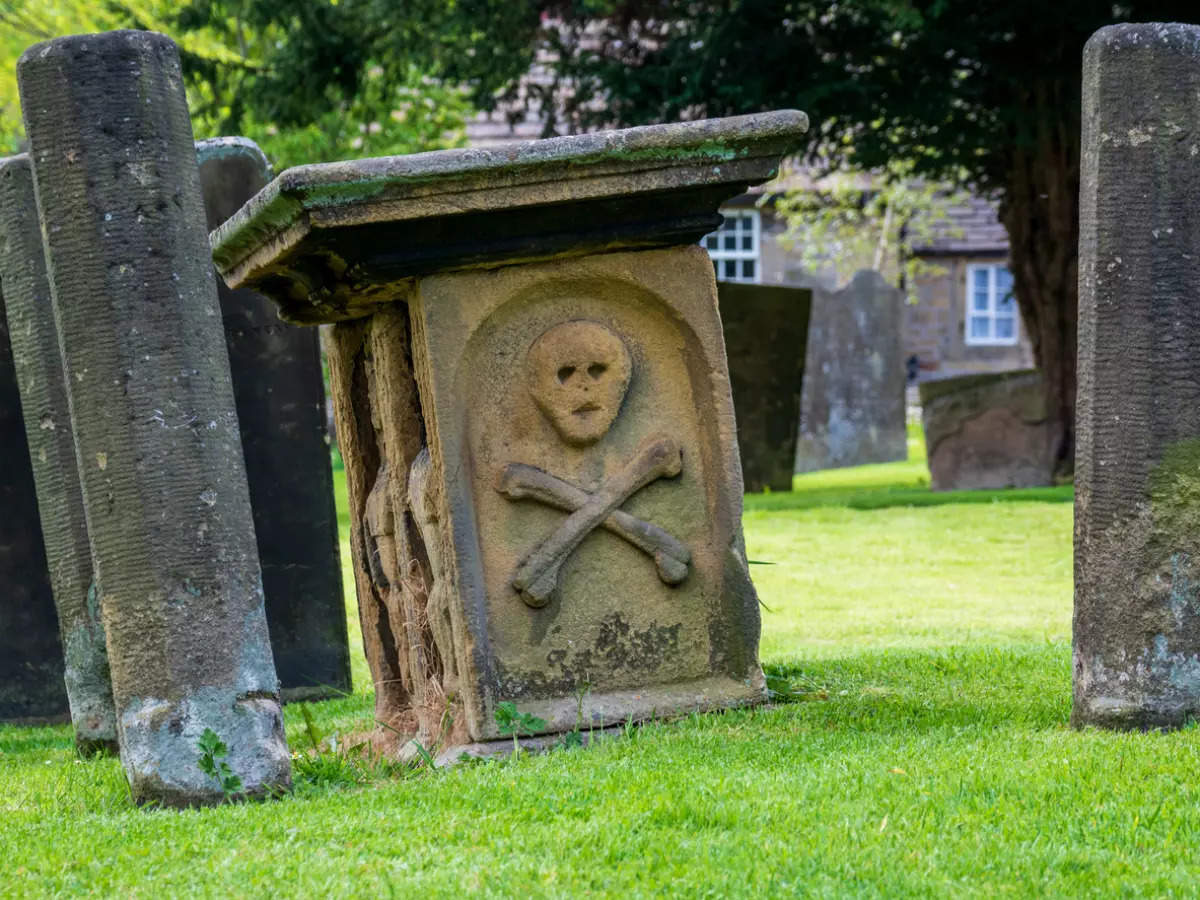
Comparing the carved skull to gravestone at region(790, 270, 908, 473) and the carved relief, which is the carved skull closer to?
the carved relief

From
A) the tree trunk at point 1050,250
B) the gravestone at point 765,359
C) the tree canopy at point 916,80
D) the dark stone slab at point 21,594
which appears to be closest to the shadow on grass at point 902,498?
the gravestone at point 765,359

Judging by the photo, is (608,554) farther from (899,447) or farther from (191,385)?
(899,447)

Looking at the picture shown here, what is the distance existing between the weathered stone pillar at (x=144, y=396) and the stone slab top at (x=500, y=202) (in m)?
0.44

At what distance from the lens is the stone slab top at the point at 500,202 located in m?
4.64

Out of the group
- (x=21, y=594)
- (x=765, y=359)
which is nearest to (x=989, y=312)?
(x=765, y=359)

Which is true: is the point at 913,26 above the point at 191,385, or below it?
above

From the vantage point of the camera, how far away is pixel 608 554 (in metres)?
5.27

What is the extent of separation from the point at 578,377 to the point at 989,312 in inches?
1108

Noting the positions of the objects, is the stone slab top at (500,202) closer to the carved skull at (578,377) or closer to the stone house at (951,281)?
the carved skull at (578,377)

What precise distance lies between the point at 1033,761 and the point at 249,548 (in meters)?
2.12

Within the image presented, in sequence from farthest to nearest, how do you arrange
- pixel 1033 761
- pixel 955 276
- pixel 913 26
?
1. pixel 955 276
2. pixel 913 26
3. pixel 1033 761

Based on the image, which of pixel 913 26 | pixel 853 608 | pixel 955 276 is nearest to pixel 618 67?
pixel 913 26

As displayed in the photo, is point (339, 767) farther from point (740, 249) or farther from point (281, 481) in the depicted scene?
point (740, 249)

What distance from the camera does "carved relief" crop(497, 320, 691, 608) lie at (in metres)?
5.15
